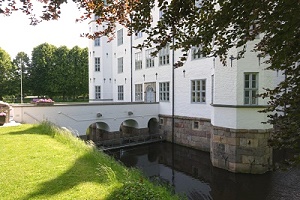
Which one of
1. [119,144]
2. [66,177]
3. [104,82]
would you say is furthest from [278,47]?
[104,82]

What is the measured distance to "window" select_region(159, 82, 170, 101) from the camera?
60.6 ft

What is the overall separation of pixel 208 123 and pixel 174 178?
16.6 feet

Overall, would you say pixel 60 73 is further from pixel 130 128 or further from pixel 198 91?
pixel 198 91

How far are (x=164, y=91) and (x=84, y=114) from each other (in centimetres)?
642

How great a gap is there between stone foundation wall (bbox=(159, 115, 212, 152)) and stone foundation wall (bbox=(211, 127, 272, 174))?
143 inches

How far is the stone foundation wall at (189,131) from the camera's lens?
15023 mm

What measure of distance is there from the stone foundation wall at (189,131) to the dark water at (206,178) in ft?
2.41

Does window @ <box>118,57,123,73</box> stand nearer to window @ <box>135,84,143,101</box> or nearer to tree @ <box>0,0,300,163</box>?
window @ <box>135,84,143,101</box>

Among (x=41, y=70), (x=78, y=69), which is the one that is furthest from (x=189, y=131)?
(x=41, y=70)

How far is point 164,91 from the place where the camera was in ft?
61.7

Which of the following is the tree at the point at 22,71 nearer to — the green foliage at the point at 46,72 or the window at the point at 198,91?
the green foliage at the point at 46,72

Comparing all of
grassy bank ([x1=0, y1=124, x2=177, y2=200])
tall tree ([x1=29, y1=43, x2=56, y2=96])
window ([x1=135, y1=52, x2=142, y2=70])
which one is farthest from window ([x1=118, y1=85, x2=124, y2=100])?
tall tree ([x1=29, y1=43, x2=56, y2=96])

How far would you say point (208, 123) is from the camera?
14953 millimetres

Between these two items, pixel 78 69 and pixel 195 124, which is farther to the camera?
pixel 78 69
